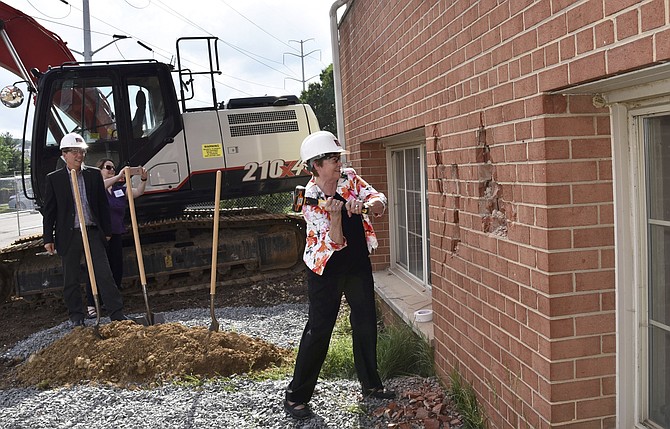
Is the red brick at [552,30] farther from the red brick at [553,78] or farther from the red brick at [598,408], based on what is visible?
the red brick at [598,408]

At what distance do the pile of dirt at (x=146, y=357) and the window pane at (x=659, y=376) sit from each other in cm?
318

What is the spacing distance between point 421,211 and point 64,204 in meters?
3.53

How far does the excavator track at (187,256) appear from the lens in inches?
341

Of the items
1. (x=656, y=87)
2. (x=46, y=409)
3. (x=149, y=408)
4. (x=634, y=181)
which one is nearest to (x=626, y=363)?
(x=634, y=181)

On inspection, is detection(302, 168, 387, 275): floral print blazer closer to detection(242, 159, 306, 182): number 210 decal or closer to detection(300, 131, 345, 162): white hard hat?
detection(300, 131, 345, 162): white hard hat

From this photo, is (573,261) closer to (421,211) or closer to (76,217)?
(421,211)

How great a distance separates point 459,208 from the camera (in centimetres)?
365

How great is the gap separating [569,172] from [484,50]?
0.87 m

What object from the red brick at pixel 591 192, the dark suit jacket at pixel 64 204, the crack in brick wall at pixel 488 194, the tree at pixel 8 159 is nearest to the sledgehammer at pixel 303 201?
the crack in brick wall at pixel 488 194

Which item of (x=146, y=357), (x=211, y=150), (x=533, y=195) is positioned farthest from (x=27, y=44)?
(x=533, y=195)

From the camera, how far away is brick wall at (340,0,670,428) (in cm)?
230

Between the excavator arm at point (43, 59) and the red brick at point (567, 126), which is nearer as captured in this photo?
the red brick at point (567, 126)

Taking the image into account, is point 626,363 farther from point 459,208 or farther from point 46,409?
point 46,409

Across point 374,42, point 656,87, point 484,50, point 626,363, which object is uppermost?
point 374,42
